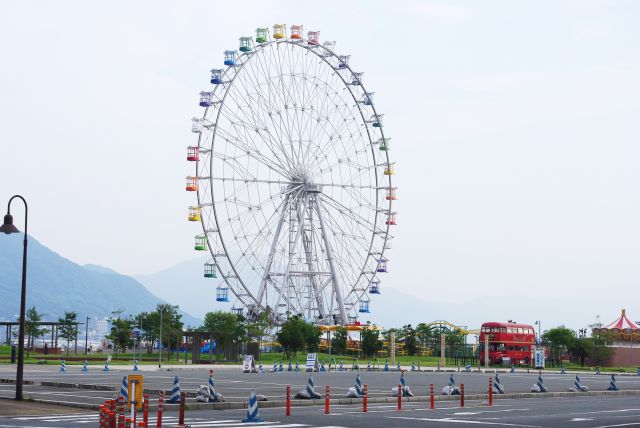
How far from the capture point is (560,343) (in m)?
113

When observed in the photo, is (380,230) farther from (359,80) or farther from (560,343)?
(560,343)

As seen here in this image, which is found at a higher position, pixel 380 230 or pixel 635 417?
pixel 380 230

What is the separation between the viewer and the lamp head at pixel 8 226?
1328 inches

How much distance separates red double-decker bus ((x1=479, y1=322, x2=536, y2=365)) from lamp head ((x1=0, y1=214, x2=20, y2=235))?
233ft

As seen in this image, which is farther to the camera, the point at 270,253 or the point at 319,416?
the point at 270,253

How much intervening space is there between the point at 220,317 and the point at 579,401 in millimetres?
A: 71959

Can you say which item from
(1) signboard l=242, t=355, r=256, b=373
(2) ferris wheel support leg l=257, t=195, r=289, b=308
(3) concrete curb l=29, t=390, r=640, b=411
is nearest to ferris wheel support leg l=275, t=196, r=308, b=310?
(2) ferris wheel support leg l=257, t=195, r=289, b=308

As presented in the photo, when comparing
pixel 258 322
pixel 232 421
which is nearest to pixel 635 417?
pixel 232 421

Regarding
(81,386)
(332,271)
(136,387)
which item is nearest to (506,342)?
(332,271)

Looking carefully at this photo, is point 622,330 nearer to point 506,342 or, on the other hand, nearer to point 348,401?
point 506,342

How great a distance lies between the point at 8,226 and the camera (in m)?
34.0

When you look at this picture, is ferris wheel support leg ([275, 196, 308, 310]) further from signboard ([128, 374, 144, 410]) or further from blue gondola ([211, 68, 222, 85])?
signboard ([128, 374, 144, 410])

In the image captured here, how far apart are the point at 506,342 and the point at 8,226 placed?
73490mm

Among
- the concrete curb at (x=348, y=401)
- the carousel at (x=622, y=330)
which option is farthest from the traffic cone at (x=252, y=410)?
the carousel at (x=622, y=330)
